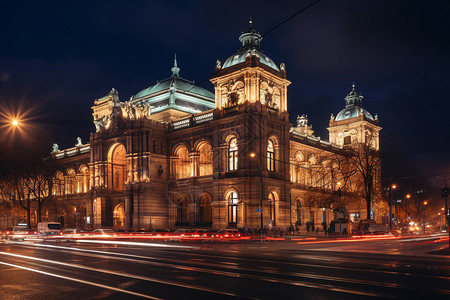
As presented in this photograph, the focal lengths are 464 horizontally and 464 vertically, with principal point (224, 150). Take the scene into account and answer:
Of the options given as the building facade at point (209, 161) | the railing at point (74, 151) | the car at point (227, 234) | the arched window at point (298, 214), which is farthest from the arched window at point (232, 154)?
the railing at point (74, 151)

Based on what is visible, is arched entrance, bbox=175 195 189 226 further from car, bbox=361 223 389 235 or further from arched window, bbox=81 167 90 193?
car, bbox=361 223 389 235

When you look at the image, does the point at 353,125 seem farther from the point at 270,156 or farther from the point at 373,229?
the point at 373,229

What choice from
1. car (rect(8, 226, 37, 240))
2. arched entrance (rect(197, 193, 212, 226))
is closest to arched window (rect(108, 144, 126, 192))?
arched entrance (rect(197, 193, 212, 226))

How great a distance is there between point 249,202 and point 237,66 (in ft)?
55.8

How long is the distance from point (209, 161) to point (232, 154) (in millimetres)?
6788

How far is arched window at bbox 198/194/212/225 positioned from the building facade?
13cm

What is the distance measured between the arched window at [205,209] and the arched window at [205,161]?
140 inches

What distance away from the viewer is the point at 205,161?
63875mm

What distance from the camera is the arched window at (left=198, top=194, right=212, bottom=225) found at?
202 ft

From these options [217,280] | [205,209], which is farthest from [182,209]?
[217,280]

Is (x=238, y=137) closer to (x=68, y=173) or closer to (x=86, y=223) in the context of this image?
(x=86, y=223)

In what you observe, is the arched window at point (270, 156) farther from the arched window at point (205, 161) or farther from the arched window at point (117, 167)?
the arched window at point (117, 167)

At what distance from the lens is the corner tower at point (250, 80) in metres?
56.3

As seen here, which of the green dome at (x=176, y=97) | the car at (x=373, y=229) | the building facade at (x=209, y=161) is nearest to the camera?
the car at (x=373, y=229)
